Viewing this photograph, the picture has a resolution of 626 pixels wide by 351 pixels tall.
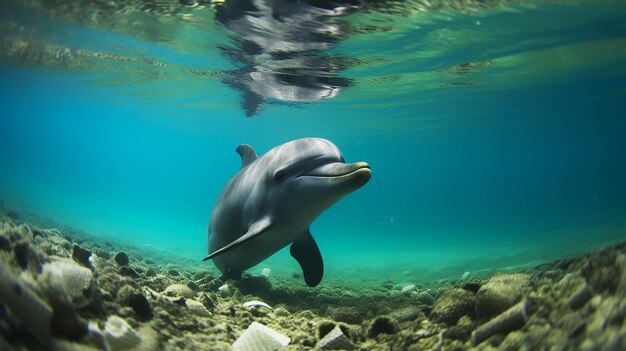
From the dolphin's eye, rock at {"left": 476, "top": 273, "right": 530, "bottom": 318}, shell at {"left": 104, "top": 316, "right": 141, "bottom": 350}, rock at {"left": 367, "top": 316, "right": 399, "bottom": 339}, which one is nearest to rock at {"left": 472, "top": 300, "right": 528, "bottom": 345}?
rock at {"left": 476, "top": 273, "right": 530, "bottom": 318}

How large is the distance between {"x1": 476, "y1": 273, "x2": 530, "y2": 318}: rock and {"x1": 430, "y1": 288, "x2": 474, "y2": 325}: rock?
0.22m

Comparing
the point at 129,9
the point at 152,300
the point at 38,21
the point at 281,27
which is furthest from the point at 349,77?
the point at 152,300

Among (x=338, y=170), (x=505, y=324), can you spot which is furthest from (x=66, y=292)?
(x=338, y=170)

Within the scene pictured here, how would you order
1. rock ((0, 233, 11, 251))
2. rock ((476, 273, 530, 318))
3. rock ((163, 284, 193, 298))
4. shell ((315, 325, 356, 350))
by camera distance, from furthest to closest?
rock ((163, 284, 193, 298)) < shell ((315, 325, 356, 350)) < rock ((476, 273, 530, 318)) < rock ((0, 233, 11, 251))

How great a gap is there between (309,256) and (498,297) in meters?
4.36

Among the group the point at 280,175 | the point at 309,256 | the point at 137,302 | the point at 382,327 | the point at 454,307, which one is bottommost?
the point at 309,256

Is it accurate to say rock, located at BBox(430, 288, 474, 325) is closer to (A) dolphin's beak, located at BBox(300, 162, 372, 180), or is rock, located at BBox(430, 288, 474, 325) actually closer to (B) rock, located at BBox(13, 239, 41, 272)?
(A) dolphin's beak, located at BBox(300, 162, 372, 180)

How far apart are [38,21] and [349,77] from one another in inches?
420

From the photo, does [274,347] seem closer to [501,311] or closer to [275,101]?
[501,311]

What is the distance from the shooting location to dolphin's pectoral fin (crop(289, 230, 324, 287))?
6.79 metres

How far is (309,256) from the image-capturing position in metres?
6.86

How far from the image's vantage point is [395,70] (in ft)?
50.9

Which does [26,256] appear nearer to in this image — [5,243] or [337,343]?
[5,243]

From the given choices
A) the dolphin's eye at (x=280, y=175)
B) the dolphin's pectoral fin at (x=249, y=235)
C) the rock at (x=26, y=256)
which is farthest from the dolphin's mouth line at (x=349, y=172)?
the rock at (x=26, y=256)
